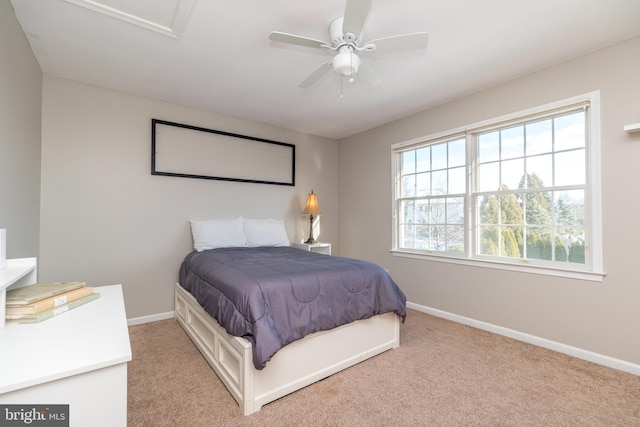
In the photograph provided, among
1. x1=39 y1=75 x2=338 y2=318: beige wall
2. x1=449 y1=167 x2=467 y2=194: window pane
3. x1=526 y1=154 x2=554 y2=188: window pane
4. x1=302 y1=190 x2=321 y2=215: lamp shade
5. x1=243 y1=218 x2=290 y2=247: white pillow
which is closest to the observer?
x1=526 y1=154 x2=554 y2=188: window pane

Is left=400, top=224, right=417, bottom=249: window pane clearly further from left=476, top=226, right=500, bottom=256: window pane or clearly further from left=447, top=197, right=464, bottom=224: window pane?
left=476, top=226, right=500, bottom=256: window pane

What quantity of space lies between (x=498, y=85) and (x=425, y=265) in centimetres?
202

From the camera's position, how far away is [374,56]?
230cm

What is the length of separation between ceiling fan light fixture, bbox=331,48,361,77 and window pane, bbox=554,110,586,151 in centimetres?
193

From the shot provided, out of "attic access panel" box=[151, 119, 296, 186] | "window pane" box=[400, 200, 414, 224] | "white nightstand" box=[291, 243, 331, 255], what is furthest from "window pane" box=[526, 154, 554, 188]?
"attic access panel" box=[151, 119, 296, 186]

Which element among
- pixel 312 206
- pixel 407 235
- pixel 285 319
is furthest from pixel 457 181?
pixel 285 319

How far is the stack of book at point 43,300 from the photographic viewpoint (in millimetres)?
1077

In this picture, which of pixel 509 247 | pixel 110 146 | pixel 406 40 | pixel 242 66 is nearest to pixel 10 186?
pixel 110 146

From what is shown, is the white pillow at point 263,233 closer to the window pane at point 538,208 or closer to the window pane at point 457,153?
the window pane at point 457,153

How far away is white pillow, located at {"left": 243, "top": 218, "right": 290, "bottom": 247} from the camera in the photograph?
3500 mm

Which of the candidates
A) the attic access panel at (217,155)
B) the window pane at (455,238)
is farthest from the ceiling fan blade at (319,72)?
the window pane at (455,238)

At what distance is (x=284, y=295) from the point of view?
178 centimetres

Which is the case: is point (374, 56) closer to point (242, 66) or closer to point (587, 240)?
point (242, 66)

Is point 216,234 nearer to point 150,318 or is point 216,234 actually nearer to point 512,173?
point 150,318
